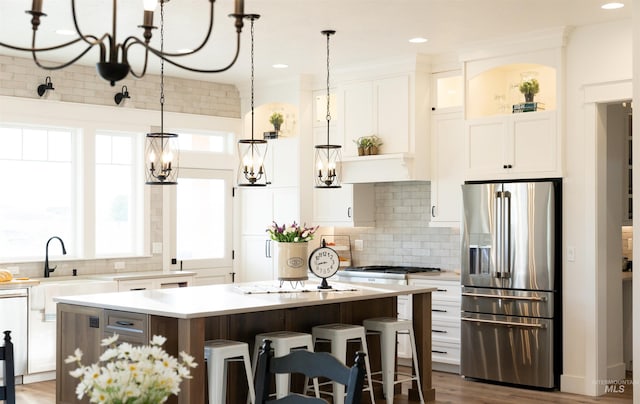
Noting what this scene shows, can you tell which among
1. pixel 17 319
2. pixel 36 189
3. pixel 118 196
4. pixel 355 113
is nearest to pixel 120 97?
pixel 118 196

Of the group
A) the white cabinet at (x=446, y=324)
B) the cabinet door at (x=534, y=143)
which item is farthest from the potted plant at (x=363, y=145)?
the cabinet door at (x=534, y=143)

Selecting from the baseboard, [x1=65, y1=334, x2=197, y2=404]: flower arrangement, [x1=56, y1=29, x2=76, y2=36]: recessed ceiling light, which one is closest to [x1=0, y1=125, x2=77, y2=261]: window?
the baseboard

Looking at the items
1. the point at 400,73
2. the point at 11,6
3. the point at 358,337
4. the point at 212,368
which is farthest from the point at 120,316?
the point at 400,73

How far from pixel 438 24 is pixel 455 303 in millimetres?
2556

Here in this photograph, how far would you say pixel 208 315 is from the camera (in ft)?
16.1

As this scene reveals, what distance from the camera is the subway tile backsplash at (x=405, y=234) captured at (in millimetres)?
8375

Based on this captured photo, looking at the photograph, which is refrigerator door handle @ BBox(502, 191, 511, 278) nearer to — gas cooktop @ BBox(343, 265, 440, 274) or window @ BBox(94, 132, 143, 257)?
gas cooktop @ BBox(343, 265, 440, 274)

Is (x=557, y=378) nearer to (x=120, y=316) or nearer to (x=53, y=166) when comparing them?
(x=120, y=316)

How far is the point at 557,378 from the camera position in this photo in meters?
6.89

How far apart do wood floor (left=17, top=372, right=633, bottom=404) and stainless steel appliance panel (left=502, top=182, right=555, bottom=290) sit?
2.87 ft

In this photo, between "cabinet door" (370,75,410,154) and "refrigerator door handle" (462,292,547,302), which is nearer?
"refrigerator door handle" (462,292,547,302)

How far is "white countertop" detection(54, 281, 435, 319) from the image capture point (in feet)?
16.5

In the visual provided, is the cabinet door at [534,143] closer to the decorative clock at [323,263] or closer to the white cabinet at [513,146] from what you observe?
the white cabinet at [513,146]

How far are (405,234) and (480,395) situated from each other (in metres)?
2.34
